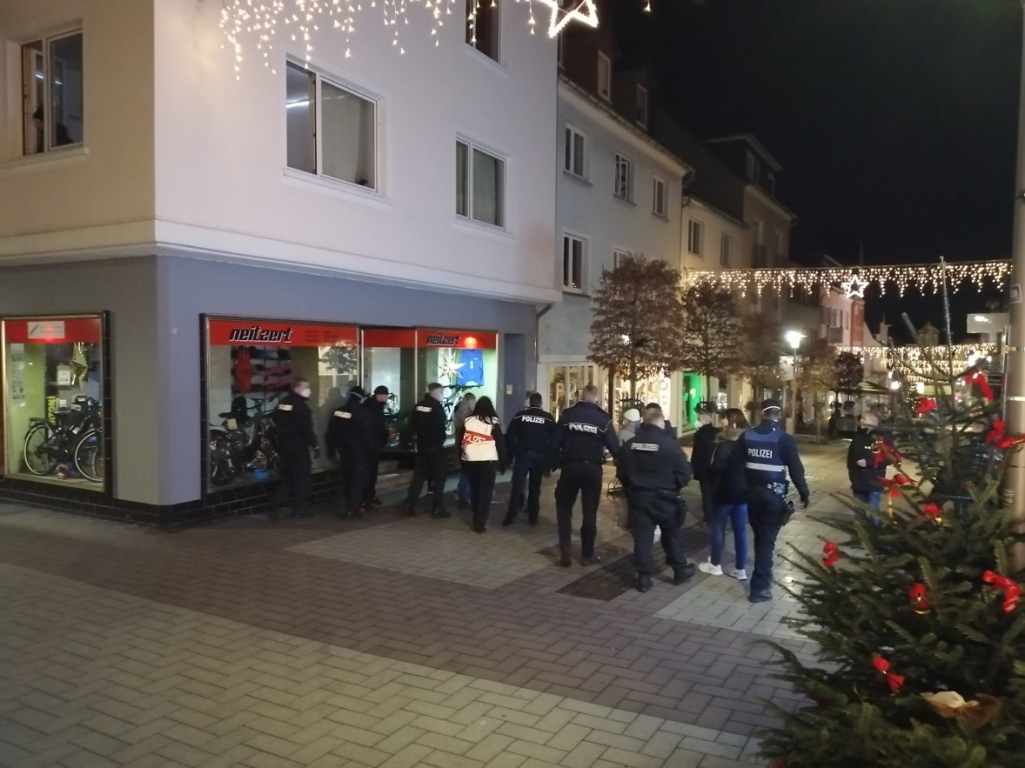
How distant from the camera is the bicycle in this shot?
10.4m

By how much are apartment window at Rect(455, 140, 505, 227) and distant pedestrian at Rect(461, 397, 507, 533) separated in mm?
5032

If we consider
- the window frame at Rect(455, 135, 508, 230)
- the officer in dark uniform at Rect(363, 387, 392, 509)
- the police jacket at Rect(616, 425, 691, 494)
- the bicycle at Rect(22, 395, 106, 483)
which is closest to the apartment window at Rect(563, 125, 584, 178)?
the window frame at Rect(455, 135, 508, 230)

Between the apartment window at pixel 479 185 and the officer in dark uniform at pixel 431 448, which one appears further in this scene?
the apartment window at pixel 479 185

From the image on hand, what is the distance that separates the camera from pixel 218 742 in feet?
15.1

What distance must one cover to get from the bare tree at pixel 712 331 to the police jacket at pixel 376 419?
11673mm

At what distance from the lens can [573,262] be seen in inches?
787

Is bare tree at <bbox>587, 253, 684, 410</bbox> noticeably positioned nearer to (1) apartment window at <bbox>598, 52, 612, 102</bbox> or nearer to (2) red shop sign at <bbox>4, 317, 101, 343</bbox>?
(1) apartment window at <bbox>598, 52, 612, 102</bbox>

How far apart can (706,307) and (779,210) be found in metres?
18.6

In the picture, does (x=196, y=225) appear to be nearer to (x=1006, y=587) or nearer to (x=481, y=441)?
(x=481, y=441)

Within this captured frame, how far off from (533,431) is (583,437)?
235 cm

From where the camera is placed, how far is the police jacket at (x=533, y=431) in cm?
1081

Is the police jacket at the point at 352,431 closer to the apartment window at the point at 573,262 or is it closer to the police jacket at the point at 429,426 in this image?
the police jacket at the point at 429,426

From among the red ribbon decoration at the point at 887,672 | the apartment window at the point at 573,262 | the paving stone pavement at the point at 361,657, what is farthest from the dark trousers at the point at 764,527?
the apartment window at the point at 573,262

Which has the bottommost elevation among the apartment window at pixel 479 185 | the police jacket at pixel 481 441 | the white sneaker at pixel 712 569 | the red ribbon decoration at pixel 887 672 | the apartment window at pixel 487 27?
the white sneaker at pixel 712 569
